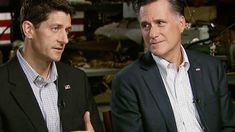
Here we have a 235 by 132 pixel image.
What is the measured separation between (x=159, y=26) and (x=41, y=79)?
2.05 feet

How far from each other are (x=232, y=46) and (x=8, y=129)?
177 centimetres

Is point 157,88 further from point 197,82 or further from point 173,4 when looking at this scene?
point 173,4

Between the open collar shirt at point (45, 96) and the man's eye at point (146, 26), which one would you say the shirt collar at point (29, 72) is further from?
the man's eye at point (146, 26)

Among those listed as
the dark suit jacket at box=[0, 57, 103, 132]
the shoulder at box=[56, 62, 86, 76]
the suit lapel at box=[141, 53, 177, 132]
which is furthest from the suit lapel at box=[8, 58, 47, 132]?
the suit lapel at box=[141, 53, 177, 132]

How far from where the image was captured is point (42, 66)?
2.27 metres

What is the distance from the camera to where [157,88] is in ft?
7.61

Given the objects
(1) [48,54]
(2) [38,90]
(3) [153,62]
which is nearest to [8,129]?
(2) [38,90]

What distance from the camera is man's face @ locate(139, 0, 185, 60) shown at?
2258mm

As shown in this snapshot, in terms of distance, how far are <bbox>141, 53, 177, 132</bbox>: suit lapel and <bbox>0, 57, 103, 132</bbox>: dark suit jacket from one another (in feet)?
1.04

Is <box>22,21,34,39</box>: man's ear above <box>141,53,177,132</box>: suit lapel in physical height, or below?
above

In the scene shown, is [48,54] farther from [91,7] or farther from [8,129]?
[91,7]

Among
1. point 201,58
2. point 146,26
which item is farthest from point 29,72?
point 201,58

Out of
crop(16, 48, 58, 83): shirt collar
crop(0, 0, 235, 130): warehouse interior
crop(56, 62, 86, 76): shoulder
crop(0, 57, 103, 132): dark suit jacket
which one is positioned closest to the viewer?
crop(0, 57, 103, 132): dark suit jacket

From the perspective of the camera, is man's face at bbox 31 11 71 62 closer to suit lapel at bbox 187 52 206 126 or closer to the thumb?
the thumb
